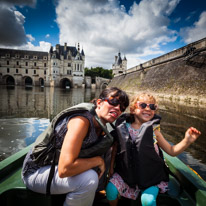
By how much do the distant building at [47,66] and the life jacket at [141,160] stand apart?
171ft

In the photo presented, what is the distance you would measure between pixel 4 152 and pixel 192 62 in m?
16.4

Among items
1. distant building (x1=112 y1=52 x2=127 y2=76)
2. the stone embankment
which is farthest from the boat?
distant building (x1=112 y1=52 x2=127 y2=76)

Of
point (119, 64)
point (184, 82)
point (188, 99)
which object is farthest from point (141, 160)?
point (119, 64)

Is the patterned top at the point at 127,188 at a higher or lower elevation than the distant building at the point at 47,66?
lower

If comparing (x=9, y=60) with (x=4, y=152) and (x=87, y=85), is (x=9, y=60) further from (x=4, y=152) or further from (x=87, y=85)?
(x=4, y=152)

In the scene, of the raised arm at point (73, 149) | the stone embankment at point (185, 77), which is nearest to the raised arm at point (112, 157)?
the raised arm at point (73, 149)

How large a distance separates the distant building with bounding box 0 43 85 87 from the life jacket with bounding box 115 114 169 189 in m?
52.1

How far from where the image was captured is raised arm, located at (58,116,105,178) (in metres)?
1.13

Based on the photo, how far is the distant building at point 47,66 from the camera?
52156mm

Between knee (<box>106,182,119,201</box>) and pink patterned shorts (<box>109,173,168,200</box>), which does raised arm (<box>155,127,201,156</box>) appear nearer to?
pink patterned shorts (<box>109,173,168,200</box>)

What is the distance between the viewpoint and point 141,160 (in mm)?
1520

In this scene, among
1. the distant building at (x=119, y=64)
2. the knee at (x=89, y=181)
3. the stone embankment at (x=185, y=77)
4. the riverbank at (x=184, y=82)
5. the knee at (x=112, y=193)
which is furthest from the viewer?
the distant building at (x=119, y=64)

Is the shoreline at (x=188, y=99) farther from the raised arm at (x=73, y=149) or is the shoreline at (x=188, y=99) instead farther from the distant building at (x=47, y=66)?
the distant building at (x=47, y=66)

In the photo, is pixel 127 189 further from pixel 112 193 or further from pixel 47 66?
pixel 47 66
